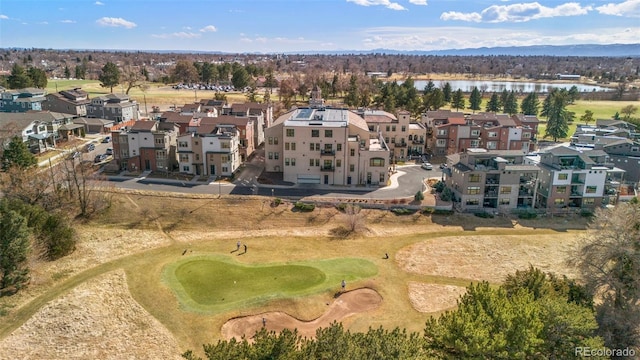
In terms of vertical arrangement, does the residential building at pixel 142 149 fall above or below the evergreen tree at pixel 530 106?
below

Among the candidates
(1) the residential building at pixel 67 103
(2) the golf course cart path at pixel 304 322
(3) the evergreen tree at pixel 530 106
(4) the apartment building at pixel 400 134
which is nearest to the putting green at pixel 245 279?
(2) the golf course cart path at pixel 304 322

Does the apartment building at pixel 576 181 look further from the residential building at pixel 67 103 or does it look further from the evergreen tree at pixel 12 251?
the residential building at pixel 67 103

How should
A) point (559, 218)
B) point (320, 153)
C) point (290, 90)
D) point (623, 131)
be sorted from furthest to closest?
point (290, 90) → point (623, 131) → point (320, 153) → point (559, 218)

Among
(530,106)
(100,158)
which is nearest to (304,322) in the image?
(100,158)

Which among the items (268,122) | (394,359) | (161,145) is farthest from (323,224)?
(268,122)

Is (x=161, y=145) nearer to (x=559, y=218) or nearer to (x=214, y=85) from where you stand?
(x=559, y=218)
